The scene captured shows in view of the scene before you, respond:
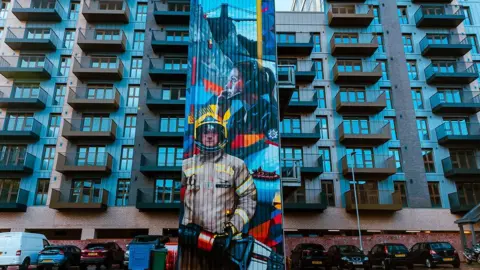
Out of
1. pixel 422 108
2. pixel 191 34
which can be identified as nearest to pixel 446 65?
pixel 422 108

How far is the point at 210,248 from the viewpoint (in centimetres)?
1556

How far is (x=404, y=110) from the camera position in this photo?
30.5m

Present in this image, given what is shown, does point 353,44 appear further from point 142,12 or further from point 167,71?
point 142,12

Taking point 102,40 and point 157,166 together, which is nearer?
point 157,166

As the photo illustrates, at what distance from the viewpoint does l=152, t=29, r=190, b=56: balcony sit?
3011 centimetres

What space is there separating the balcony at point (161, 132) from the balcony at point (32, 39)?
11541mm

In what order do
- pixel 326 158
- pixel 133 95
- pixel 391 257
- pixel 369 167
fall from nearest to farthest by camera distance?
pixel 391 257 → pixel 369 167 → pixel 326 158 → pixel 133 95

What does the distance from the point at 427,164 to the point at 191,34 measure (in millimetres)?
22676

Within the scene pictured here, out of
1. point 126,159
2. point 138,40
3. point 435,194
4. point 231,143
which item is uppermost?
point 138,40

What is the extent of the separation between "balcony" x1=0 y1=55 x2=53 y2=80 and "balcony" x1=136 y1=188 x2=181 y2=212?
44.8 ft

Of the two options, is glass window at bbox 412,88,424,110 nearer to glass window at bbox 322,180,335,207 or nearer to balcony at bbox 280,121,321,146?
balcony at bbox 280,121,321,146

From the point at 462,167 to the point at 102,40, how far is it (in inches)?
1275

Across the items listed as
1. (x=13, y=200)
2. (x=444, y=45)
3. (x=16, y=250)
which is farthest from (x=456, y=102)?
(x=13, y=200)

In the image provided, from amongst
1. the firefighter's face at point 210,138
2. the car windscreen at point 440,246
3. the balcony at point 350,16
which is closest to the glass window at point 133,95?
the firefighter's face at point 210,138
